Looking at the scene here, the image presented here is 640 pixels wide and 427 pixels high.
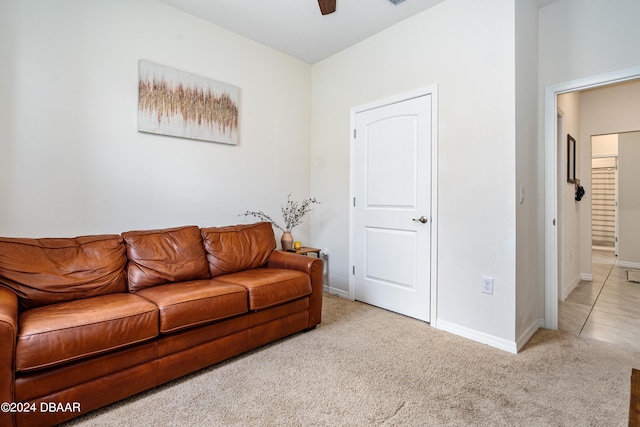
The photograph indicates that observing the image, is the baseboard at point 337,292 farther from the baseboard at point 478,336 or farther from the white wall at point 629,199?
the white wall at point 629,199

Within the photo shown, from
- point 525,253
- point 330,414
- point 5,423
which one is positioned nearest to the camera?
point 5,423

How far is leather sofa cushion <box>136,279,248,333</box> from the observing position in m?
1.80

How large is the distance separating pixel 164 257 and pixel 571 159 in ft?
15.2

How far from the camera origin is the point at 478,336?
2447 millimetres

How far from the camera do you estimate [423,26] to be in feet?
9.25

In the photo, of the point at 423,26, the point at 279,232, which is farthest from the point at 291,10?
the point at 279,232

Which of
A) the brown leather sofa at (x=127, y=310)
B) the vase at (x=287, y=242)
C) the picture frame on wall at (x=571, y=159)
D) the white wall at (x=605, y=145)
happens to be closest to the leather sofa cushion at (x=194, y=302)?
the brown leather sofa at (x=127, y=310)

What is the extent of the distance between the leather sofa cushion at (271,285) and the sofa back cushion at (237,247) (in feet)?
0.37

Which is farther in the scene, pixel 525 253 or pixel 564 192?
pixel 564 192

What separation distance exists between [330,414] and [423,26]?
3089 millimetres

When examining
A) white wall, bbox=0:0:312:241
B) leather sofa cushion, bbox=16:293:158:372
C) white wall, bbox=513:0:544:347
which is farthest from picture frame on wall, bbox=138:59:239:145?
white wall, bbox=513:0:544:347

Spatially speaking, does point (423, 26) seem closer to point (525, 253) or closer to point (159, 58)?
point (525, 253)

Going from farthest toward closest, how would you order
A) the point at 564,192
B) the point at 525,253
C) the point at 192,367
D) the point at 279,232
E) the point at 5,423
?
1. the point at 279,232
2. the point at 564,192
3. the point at 525,253
4. the point at 192,367
5. the point at 5,423

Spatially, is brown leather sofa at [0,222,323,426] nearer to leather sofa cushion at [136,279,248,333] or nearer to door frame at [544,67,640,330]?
leather sofa cushion at [136,279,248,333]
